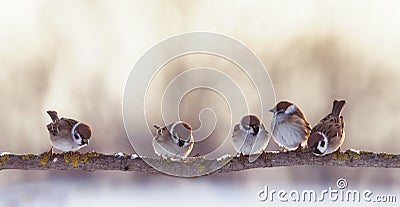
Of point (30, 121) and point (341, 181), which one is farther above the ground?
point (30, 121)

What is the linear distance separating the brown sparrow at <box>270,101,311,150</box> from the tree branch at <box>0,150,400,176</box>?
22 centimetres

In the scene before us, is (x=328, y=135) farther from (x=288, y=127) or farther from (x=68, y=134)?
(x=68, y=134)

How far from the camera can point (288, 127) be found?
2357 mm

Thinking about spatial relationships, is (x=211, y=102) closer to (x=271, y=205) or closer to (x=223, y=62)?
(x=223, y=62)

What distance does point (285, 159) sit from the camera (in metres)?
2.05

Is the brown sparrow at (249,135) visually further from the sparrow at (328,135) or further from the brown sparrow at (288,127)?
the sparrow at (328,135)

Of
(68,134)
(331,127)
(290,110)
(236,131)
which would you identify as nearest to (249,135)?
(236,131)

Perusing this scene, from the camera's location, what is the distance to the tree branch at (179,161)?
6.56ft

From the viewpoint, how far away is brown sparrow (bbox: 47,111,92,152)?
2221 millimetres

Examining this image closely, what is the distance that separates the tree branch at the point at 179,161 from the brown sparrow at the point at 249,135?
0.59 feet

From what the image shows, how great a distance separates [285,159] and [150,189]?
3.72 ft

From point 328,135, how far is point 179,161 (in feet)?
2.13

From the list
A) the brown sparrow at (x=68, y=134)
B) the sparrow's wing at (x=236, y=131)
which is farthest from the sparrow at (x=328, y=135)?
the brown sparrow at (x=68, y=134)

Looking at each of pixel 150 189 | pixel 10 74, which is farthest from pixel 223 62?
pixel 10 74
